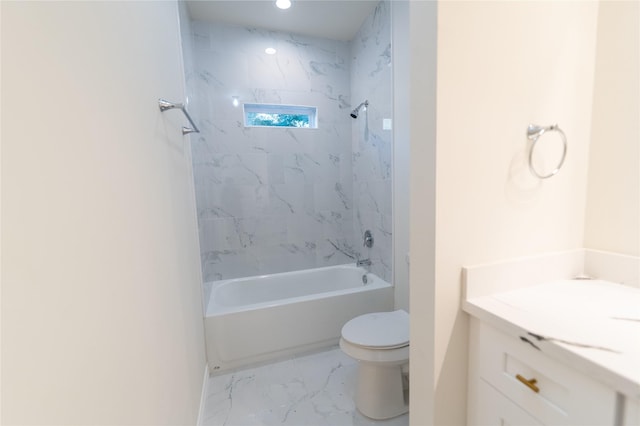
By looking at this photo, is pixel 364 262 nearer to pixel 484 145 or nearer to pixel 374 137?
pixel 374 137

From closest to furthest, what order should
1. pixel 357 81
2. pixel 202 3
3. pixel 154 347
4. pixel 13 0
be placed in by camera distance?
pixel 13 0, pixel 154 347, pixel 202 3, pixel 357 81

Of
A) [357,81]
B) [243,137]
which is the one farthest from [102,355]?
[357,81]

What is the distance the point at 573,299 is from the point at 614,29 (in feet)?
3.07

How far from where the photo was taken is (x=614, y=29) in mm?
966

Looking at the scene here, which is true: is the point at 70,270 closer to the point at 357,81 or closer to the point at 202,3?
the point at 202,3

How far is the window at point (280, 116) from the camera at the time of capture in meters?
2.74

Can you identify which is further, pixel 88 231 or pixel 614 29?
pixel 614 29

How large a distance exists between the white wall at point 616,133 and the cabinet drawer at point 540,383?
0.65 meters

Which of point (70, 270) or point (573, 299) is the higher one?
point (70, 270)

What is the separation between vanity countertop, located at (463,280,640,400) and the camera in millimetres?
585

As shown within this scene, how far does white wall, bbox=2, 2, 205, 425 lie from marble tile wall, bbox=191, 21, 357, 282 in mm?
1656

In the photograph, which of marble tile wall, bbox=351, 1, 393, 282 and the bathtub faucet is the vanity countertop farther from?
the bathtub faucet

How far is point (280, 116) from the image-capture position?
2842 mm

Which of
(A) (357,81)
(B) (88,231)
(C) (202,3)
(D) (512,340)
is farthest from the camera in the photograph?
(A) (357,81)
